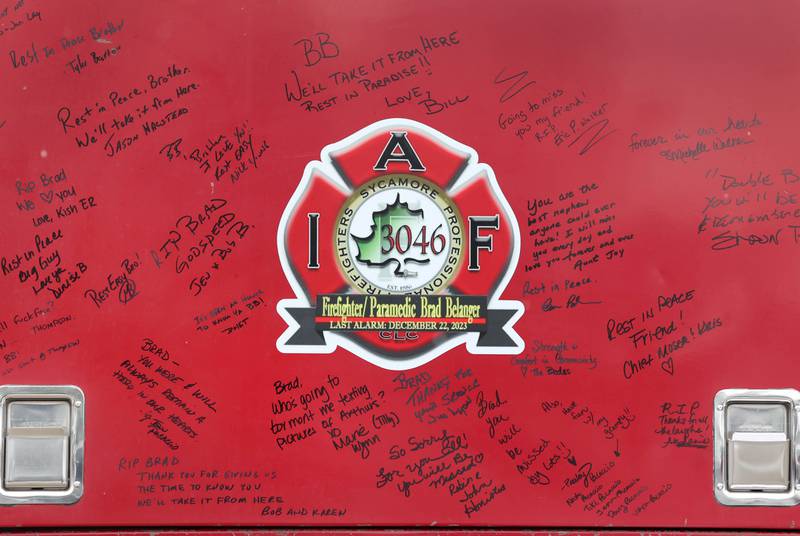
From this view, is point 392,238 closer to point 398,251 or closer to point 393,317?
point 398,251

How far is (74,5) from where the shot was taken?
220cm

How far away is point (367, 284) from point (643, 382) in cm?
75

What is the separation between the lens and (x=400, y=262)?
222 centimetres

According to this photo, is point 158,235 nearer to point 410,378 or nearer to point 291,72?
point 291,72

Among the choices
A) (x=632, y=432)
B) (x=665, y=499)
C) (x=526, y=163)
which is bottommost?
(x=665, y=499)

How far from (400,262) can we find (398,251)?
0.03 m

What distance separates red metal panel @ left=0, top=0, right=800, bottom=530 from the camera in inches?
86.0

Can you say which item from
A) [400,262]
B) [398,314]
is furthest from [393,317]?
[400,262]

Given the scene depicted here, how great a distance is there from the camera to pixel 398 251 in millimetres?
2219

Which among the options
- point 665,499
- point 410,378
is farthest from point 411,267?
point 665,499

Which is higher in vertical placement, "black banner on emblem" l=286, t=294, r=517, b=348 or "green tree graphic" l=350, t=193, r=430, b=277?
"green tree graphic" l=350, t=193, r=430, b=277

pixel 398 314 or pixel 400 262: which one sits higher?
pixel 400 262

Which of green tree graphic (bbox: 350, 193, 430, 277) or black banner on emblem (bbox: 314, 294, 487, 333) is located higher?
green tree graphic (bbox: 350, 193, 430, 277)

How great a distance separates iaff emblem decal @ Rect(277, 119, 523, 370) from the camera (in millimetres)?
2199
